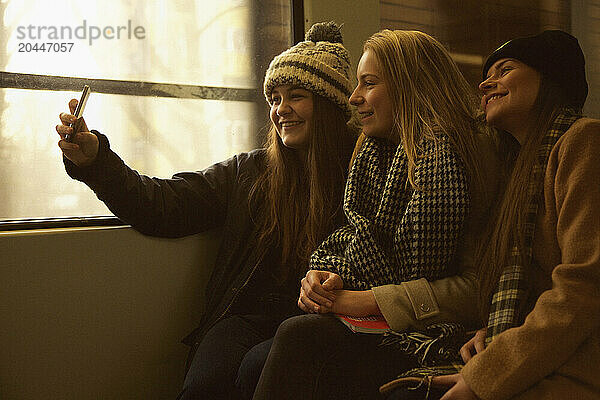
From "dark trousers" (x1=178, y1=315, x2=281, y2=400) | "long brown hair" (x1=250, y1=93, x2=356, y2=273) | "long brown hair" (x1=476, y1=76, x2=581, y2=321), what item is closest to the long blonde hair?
"long brown hair" (x1=476, y1=76, x2=581, y2=321)

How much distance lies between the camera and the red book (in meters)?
1.40

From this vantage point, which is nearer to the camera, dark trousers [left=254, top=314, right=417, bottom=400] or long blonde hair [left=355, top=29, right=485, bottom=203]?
dark trousers [left=254, top=314, right=417, bottom=400]

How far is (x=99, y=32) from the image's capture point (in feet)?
6.60

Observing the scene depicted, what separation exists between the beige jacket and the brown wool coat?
214mm

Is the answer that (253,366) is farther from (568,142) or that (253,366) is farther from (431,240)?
(568,142)

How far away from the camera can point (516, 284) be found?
1.30m

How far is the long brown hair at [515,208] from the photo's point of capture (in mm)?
1339

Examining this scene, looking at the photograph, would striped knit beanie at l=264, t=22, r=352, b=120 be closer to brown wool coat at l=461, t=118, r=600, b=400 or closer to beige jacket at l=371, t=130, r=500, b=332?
beige jacket at l=371, t=130, r=500, b=332

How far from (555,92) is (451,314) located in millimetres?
510

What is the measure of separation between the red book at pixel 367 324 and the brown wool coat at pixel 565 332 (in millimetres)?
241

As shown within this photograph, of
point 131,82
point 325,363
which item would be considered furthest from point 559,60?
point 131,82

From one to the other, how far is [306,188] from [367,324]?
1.96 ft

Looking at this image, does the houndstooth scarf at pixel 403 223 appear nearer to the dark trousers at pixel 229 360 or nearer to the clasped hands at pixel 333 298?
the clasped hands at pixel 333 298

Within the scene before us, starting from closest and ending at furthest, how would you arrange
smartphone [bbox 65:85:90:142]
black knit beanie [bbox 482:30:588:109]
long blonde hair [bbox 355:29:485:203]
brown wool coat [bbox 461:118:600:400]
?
brown wool coat [bbox 461:118:600:400] → black knit beanie [bbox 482:30:588:109] → long blonde hair [bbox 355:29:485:203] → smartphone [bbox 65:85:90:142]
